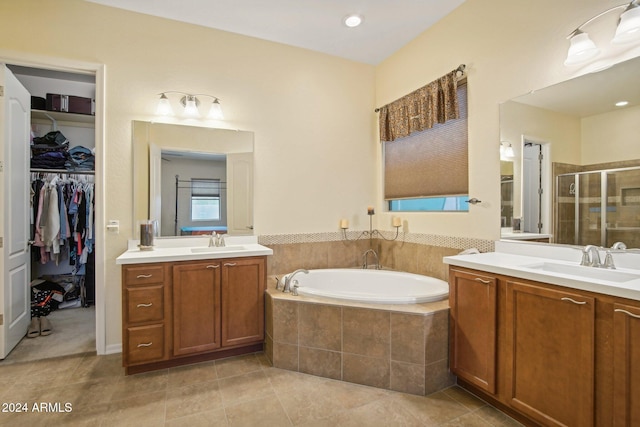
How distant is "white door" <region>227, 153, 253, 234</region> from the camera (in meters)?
3.05

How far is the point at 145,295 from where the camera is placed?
7.45 ft

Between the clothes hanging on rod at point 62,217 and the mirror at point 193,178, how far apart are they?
1.54 m

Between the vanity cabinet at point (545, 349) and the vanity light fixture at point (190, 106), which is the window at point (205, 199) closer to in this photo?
the vanity light fixture at point (190, 106)

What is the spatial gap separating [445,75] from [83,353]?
395 cm

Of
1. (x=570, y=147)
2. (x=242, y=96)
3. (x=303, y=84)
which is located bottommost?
(x=570, y=147)

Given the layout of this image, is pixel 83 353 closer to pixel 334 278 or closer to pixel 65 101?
pixel 334 278

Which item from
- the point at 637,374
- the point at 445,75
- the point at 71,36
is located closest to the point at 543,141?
the point at 445,75

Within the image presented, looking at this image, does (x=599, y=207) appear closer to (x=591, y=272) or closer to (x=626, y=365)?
(x=591, y=272)

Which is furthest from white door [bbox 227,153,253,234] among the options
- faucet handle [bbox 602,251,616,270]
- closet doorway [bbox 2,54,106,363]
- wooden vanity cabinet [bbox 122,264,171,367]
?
faucet handle [bbox 602,251,616,270]

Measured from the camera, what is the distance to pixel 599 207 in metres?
1.86

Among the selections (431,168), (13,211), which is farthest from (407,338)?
(13,211)

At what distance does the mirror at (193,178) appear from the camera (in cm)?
275

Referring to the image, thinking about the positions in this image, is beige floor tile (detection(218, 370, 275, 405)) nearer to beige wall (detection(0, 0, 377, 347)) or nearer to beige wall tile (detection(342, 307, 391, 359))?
beige wall tile (detection(342, 307, 391, 359))

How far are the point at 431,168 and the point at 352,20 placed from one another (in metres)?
1.55
